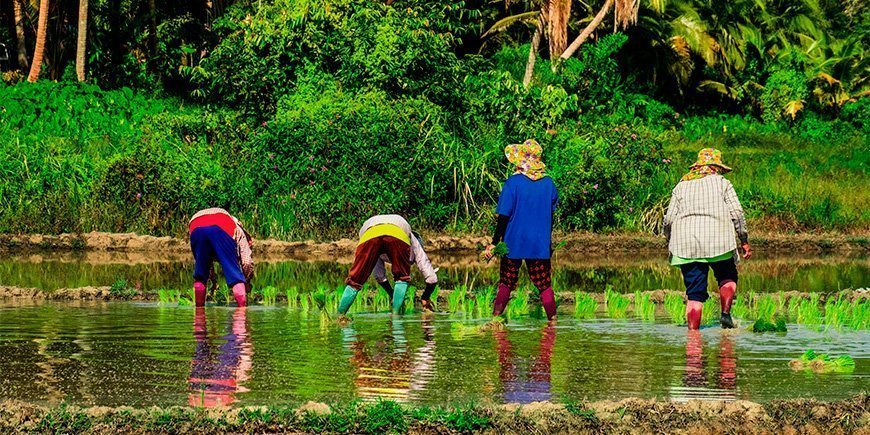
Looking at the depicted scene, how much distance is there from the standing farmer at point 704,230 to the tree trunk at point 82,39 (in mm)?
24493

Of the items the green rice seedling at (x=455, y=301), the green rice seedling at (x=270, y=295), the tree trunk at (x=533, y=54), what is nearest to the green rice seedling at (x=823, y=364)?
the green rice seedling at (x=455, y=301)

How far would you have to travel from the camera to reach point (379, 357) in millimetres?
10125

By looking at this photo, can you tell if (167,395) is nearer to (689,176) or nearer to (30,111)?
(689,176)

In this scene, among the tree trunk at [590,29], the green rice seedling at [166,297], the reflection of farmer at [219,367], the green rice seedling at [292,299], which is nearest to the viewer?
the reflection of farmer at [219,367]

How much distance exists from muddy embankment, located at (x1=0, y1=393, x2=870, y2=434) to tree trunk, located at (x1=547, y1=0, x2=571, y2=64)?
25.4m

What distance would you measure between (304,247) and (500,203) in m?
10.8

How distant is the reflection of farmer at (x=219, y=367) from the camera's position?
327 inches

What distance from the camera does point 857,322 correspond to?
1210 centimetres

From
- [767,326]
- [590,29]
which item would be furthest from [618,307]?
[590,29]

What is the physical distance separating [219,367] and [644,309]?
4794 millimetres

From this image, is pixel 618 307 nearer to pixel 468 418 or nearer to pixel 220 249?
pixel 220 249

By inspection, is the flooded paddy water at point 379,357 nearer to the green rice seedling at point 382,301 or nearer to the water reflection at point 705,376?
the water reflection at point 705,376

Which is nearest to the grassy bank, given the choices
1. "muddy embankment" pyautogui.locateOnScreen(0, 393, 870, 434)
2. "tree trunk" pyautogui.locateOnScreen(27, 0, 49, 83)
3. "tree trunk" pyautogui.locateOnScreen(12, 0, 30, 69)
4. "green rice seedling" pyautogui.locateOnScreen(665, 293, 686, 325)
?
"tree trunk" pyautogui.locateOnScreen(27, 0, 49, 83)

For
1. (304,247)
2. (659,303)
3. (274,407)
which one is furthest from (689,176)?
(304,247)
